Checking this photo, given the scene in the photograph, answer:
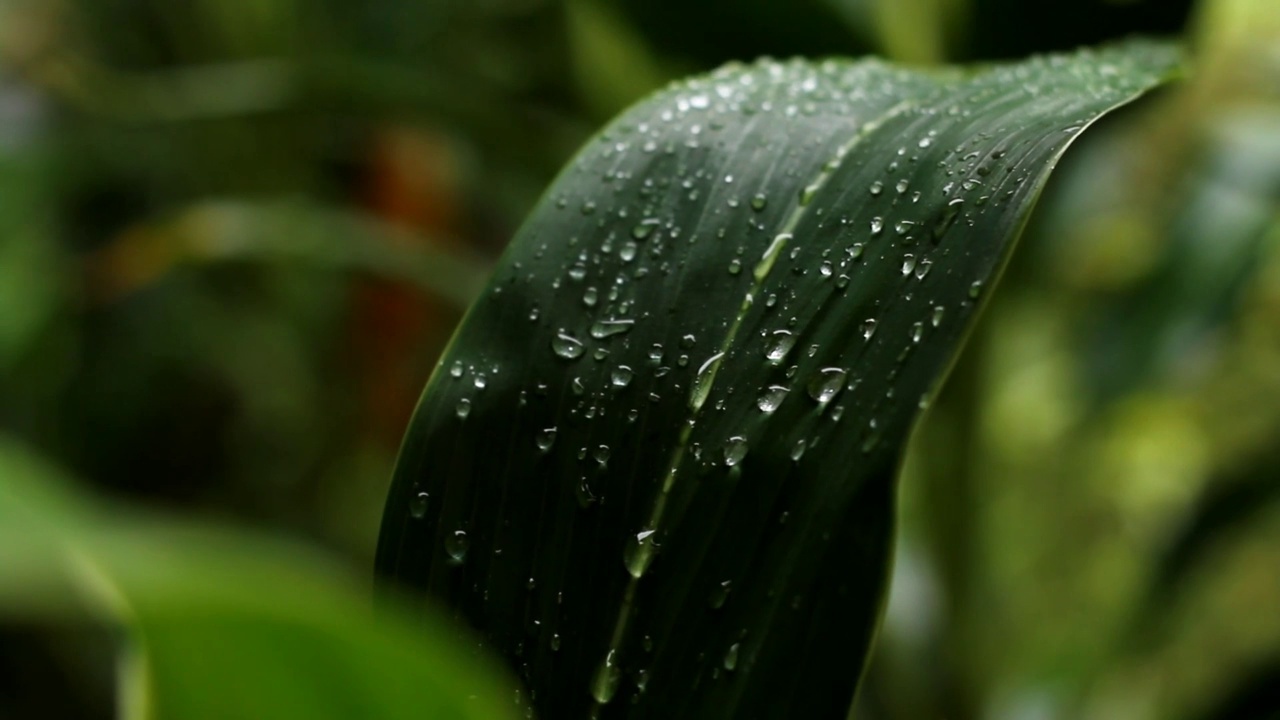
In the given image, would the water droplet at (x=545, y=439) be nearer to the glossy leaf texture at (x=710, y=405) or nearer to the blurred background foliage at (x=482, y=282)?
the glossy leaf texture at (x=710, y=405)

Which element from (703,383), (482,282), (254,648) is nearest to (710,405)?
(703,383)

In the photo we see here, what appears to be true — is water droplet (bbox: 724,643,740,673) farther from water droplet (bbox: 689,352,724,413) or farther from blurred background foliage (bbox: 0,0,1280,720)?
blurred background foliage (bbox: 0,0,1280,720)

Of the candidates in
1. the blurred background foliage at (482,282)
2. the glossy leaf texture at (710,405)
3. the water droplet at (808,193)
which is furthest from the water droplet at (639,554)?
the blurred background foliage at (482,282)

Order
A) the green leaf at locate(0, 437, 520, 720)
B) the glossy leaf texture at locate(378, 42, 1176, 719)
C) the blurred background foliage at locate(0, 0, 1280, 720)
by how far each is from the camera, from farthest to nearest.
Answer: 1. the blurred background foliage at locate(0, 0, 1280, 720)
2. the glossy leaf texture at locate(378, 42, 1176, 719)
3. the green leaf at locate(0, 437, 520, 720)

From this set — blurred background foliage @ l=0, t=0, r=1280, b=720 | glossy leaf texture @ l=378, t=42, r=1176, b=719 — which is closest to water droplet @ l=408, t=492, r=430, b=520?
glossy leaf texture @ l=378, t=42, r=1176, b=719

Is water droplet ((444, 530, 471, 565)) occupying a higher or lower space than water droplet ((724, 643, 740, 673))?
higher
